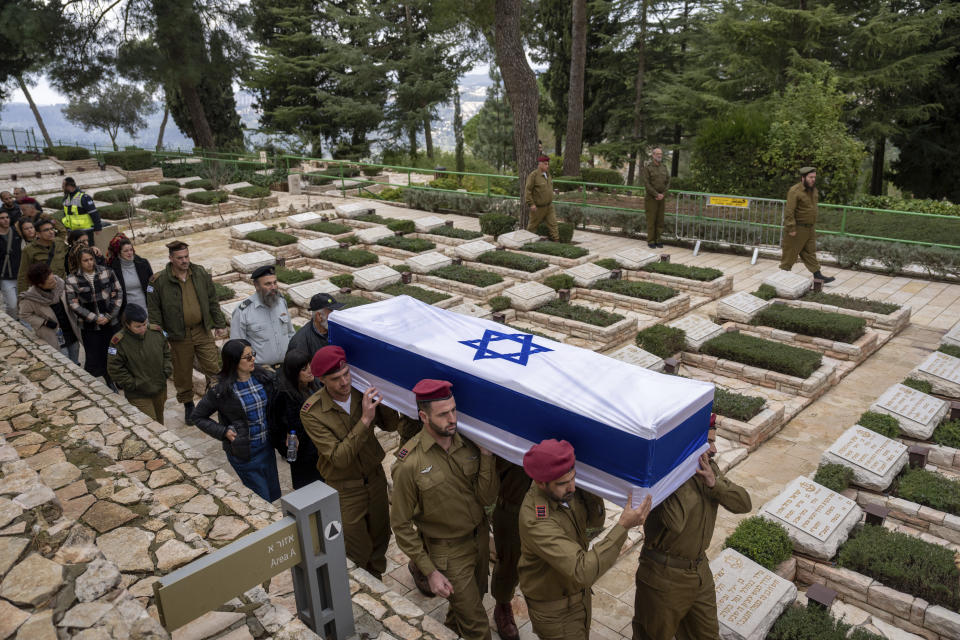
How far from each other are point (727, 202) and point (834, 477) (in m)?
8.23

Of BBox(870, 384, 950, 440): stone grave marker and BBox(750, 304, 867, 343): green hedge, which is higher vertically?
BBox(750, 304, 867, 343): green hedge

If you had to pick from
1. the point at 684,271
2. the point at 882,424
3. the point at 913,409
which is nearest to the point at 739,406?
the point at 882,424

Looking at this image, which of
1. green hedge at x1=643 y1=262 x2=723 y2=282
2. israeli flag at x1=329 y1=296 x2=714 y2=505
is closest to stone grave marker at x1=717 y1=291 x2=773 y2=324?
green hedge at x1=643 y1=262 x2=723 y2=282

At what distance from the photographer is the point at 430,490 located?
12.0ft

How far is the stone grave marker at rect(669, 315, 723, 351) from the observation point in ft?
27.2

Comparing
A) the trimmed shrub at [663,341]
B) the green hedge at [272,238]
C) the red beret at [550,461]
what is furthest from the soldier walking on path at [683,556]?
the green hedge at [272,238]

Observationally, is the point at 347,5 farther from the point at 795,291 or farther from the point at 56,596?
the point at 56,596

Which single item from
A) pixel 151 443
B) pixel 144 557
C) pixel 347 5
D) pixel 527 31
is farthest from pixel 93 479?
pixel 347 5

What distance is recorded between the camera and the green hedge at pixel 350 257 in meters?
12.0

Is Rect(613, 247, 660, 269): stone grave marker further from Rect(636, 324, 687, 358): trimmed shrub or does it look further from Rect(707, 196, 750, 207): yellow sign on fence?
Rect(636, 324, 687, 358): trimmed shrub

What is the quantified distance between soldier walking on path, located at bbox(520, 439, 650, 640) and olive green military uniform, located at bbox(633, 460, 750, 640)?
0.34m

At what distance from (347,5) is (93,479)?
31.4 meters

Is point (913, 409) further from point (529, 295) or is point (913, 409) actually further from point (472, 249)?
point (472, 249)

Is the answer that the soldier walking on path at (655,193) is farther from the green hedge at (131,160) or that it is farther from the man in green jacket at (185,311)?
the green hedge at (131,160)
